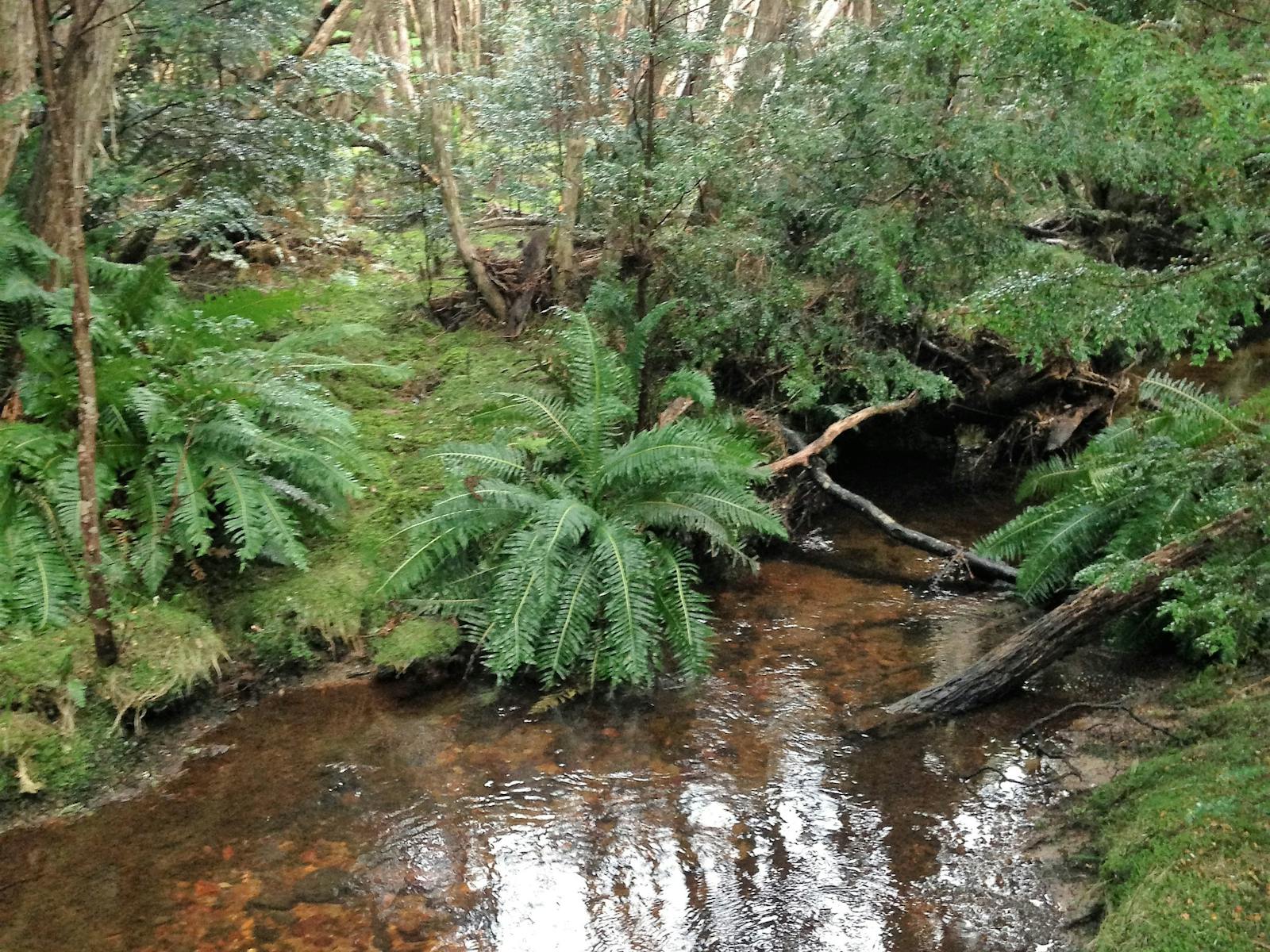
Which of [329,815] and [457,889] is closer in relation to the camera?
[457,889]

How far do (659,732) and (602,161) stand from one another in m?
4.52

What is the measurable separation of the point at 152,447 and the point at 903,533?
5663 mm

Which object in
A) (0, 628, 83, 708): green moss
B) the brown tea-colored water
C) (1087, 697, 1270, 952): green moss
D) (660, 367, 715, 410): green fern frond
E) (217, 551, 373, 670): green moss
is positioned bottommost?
the brown tea-colored water

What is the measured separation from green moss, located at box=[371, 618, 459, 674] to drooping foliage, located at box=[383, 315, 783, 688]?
0.33 ft

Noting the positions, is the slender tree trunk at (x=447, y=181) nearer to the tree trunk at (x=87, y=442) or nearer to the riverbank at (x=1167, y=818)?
the tree trunk at (x=87, y=442)

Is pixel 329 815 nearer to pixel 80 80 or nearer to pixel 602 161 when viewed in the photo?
pixel 80 80

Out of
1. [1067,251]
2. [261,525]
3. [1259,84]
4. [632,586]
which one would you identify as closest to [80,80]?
[261,525]

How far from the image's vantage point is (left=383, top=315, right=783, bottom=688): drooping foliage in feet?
17.9

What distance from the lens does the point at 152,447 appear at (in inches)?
212

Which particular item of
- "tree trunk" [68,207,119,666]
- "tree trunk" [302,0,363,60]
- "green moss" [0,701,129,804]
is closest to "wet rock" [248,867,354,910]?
"green moss" [0,701,129,804]

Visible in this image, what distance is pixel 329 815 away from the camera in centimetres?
448

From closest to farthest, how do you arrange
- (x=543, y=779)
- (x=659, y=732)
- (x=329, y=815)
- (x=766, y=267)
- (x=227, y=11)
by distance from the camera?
(x=329, y=815) → (x=543, y=779) → (x=659, y=732) → (x=227, y=11) → (x=766, y=267)

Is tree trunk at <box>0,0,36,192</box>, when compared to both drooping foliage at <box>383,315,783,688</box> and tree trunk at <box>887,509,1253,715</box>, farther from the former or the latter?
tree trunk at <box>887,509,1253,715</box>

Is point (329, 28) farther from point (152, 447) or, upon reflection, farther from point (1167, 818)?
point (1167, 818)
